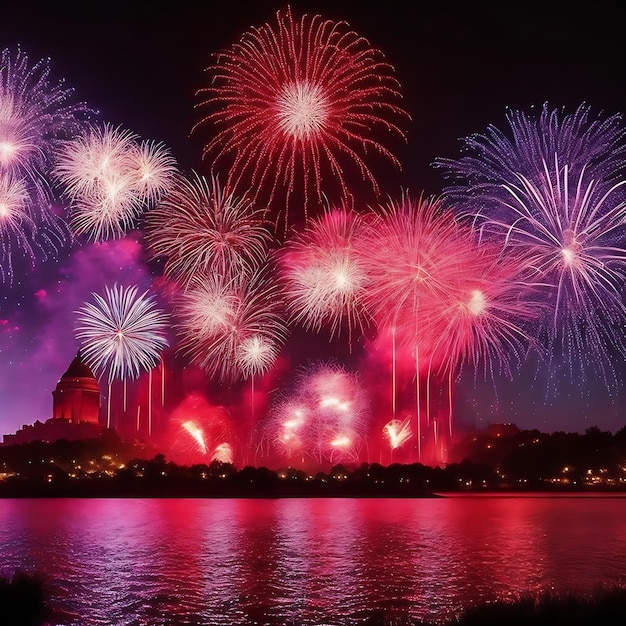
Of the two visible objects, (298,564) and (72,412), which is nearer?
(298,564)

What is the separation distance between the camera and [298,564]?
3703 centimetres

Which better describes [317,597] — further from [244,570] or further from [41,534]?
[41,534]

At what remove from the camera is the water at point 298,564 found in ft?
83.0

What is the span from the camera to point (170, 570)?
113 feet

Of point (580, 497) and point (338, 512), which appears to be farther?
point (580, 497)

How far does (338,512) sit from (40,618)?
58636 millimetres

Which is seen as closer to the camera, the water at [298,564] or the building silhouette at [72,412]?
the water at [298,564]

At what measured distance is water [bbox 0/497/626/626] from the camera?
2530cm

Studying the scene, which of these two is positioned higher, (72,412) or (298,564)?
(72,412)

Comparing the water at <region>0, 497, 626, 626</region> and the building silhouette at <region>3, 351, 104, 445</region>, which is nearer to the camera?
the water at <region>0, 497, 626, 626</region>

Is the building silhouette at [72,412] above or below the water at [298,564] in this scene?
above

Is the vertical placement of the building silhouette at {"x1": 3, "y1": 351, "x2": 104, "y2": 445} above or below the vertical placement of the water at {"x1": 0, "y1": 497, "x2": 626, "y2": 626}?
above

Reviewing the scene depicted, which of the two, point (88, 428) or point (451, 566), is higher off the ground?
point (88, 428)

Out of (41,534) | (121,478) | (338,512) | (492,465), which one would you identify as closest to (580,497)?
(492,465)
